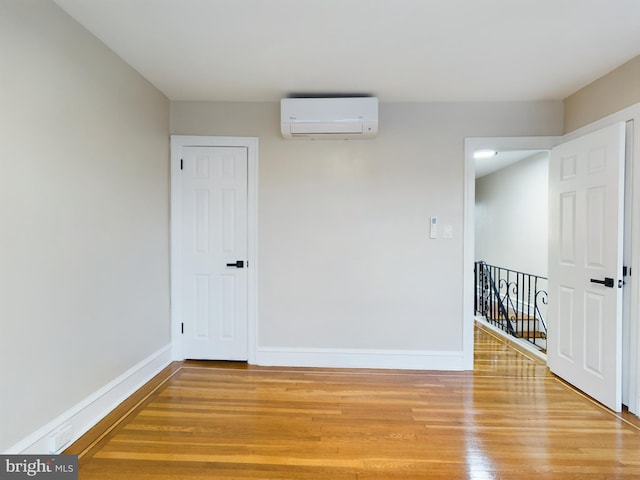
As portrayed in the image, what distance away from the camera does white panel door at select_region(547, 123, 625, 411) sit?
7.42ft

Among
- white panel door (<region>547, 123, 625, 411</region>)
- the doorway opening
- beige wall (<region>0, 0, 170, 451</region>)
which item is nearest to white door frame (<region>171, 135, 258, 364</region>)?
beige wall (<region>0, 0, 170, 451</region>)

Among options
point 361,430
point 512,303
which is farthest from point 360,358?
point 512,303

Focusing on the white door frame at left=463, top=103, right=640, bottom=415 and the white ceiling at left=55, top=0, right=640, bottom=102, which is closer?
the white ceiling at left=55, top=0, right=640, bottom=102

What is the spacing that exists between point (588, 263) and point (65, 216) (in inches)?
144

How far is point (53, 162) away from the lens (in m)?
1.76

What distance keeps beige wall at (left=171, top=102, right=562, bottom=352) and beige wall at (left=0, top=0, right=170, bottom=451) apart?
3.02ft

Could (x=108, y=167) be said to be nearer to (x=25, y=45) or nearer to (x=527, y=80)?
(x=25, y=45)

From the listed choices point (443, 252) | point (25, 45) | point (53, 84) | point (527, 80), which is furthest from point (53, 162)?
point (527, 80)

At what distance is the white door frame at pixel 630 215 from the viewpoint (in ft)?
7.29

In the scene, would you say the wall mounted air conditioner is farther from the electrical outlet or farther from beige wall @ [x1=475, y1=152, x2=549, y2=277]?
beige wall @ [x1=475, y1=152, x2=549, y2=277]

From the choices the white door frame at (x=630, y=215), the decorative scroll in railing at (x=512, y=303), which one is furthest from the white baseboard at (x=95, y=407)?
the decorative scroll in railing at (x=512, y=303)

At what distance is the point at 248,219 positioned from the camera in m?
3.05

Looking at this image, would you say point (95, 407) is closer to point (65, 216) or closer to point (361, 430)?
point (65, 216)

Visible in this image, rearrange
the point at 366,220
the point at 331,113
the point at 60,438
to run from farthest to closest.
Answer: the point at 366,220 < the point at 331,113 < the point at 60,438
